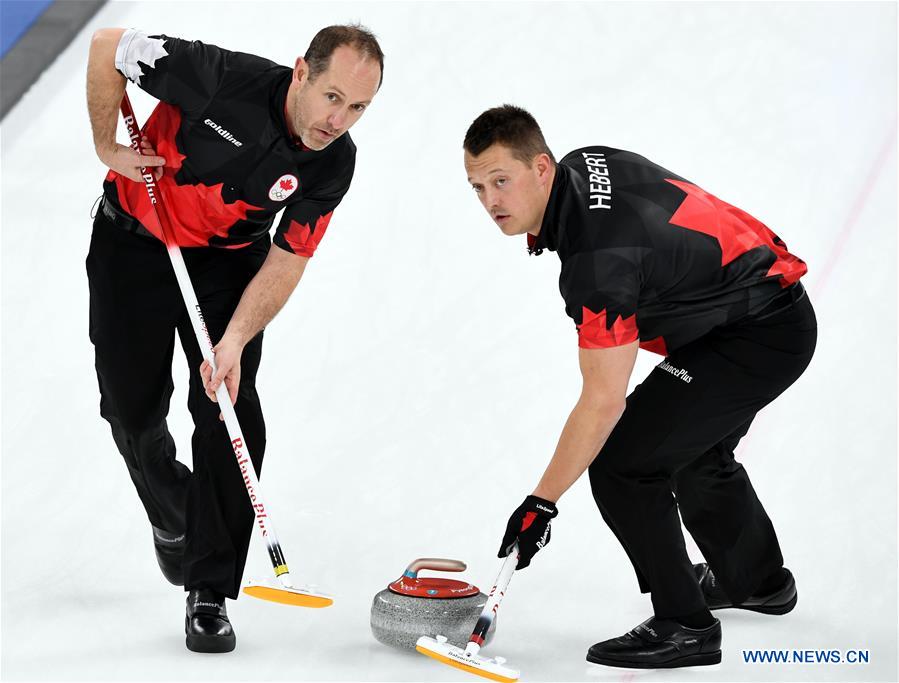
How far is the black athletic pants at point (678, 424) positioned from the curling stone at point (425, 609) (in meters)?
0.38

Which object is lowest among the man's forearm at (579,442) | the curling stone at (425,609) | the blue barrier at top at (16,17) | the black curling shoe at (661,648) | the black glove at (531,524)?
the black curling shoe at (661,648)

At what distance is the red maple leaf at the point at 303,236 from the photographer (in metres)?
3.19

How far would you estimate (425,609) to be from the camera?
2.92 metres

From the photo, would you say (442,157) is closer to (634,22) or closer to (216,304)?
(634,22)

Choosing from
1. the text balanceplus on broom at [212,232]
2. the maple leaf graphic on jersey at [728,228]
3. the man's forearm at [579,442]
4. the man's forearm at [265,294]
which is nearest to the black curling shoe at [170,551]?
the text balanceplus on broom at [212,232]

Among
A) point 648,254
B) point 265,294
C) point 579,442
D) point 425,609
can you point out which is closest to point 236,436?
point 265,294

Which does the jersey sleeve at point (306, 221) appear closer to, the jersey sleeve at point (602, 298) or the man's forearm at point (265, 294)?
the man's forearm at point (265, 294)

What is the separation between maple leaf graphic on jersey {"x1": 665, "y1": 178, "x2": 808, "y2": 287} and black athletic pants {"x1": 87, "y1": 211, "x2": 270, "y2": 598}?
1.10m

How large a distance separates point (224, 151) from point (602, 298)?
104 cm

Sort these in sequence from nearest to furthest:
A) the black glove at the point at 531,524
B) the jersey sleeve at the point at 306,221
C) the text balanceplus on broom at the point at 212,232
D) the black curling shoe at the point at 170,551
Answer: the black glove at the point at 531,524 < the text balanceplus on broom at the point at 212,232 < the jersey sleeve at the point at 306,221 < the black curling shoe at the point at 170,551

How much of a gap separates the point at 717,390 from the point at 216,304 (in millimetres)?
1230

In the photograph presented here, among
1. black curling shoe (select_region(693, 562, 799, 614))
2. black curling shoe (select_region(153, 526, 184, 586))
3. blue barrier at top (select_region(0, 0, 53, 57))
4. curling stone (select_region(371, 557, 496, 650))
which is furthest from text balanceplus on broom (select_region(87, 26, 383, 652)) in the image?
blue barrier at top (select_region(0, 0, 53, 57))

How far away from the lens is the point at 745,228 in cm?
298

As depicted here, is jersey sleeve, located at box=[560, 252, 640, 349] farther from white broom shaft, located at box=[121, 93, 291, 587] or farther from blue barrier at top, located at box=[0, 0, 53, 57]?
blue barrier at top, located at box=[0, 0, 53, 57]
